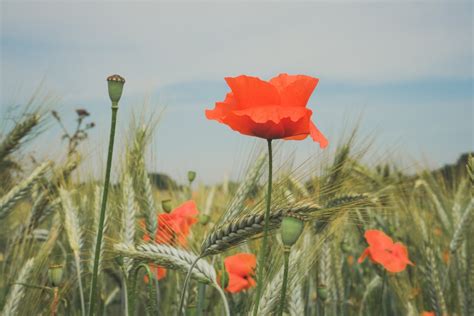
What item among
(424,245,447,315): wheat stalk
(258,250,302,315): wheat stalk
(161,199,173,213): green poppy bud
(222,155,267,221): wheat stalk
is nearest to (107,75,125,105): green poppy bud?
(222,155,267,221): wheat stalk

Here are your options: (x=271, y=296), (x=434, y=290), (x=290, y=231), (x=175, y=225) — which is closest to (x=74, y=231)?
(x=175, y=225)

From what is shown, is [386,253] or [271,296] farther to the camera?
[386,253]

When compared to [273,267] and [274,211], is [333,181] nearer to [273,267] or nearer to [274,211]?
[273,267]

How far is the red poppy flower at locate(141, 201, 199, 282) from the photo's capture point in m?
1.63

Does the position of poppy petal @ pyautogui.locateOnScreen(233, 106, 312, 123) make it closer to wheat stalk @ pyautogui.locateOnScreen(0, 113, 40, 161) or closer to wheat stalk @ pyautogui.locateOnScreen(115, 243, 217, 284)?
wheat stalk @ pyautogui.locateOnScreen(115, 243, 217, 284)

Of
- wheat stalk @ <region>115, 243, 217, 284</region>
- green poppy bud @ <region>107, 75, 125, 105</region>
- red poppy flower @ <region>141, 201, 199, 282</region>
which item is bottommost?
wheat stalk @ <region>115, 243, 217, 284</region>

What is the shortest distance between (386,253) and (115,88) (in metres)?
1.43

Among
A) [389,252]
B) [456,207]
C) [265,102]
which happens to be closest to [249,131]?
[265,102]

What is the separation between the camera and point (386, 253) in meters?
2.13

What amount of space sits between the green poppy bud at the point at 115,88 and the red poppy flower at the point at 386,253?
53.4 inches

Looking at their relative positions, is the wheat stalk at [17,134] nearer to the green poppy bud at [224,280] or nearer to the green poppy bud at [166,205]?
the green poppy bud at [166,205]

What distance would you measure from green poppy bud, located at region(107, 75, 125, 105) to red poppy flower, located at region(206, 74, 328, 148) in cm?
26

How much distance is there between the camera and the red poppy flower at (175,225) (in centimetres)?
163

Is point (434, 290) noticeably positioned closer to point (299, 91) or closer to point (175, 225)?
point (175, 225)
